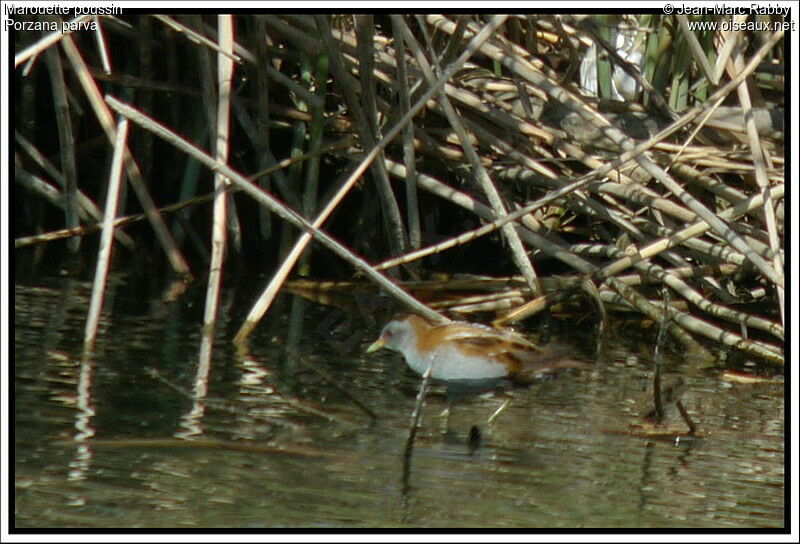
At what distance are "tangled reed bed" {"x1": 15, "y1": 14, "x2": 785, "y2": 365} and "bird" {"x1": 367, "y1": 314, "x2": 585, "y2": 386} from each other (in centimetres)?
25

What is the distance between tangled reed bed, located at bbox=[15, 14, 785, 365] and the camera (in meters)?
5.10

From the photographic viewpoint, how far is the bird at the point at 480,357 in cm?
458

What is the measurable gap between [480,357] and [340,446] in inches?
38.2

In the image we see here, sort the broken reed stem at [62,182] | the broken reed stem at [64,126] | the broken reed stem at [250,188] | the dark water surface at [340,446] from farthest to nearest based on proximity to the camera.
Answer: the broken reed stem at [62,182], the broken reed stem at [64,126], the broken reed stem at [250,188], the dark water surface at [340,446]

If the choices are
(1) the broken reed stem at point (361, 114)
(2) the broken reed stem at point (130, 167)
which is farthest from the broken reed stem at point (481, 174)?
(2) the broken reed stem at point (130, 167)

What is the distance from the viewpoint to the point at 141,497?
320 centimetres

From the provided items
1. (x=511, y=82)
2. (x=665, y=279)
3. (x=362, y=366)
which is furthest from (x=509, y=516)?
(x=511, y=82)

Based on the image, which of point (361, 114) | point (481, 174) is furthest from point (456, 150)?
point (481, 174)

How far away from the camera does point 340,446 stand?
371 cm

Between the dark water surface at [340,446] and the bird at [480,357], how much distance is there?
0.28 ft

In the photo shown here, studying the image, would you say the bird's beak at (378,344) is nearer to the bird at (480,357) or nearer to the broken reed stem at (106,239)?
the bird at (480,357)

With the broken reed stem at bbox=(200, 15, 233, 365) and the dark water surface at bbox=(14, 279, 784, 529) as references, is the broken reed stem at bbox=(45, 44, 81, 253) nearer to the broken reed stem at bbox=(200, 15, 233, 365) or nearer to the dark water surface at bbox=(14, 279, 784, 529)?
the dark water surface at bbox=(14, 279, 784, 529)

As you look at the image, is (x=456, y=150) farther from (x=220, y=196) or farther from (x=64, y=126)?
(x=64, y=126)

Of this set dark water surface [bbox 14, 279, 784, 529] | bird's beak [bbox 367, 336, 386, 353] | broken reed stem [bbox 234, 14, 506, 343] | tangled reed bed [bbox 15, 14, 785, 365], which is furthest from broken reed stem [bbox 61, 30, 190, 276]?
bird's beak [bbox 367, 336, 386, 353]
